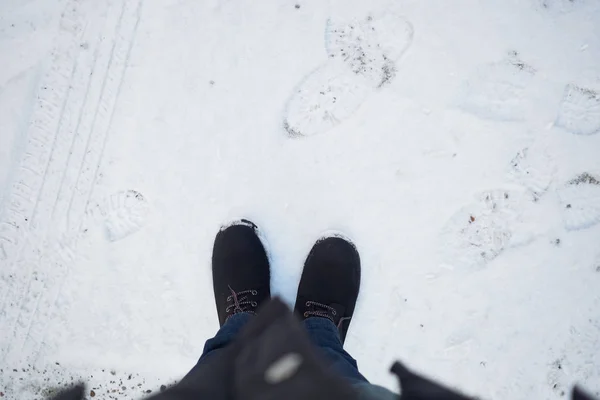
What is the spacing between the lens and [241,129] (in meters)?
1.30

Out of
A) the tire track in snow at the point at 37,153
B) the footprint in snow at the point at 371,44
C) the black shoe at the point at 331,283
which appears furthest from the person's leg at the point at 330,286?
the tire track in snow at the point at 37,153

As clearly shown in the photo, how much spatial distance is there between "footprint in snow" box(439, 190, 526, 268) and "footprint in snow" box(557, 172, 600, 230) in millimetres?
137

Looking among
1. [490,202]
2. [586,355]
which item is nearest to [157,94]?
[490,202]

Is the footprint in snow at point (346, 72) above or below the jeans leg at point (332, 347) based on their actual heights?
above

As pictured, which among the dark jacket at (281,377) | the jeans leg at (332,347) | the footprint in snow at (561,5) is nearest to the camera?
the dark jacket at (281,377)

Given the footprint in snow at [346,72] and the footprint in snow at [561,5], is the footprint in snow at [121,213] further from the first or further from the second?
the footprint in snow at [561,5]

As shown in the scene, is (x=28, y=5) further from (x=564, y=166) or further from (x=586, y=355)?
(x=586, y=355)

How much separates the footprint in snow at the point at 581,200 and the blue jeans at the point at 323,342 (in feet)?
2.59

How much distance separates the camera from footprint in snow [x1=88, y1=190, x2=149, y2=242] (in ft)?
4.33

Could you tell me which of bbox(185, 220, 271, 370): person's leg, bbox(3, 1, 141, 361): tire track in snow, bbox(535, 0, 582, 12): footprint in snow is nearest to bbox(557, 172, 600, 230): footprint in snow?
bbox(535, 0, 582, 12): footprint in snow

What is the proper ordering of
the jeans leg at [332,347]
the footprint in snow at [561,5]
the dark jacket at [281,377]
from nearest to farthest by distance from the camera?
the dark jacket at [281,377] → the jeans leg at [332,347] → the footprint in snow at [561,5]

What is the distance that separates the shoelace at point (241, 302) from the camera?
1312 millimetres

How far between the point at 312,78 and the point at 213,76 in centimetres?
31

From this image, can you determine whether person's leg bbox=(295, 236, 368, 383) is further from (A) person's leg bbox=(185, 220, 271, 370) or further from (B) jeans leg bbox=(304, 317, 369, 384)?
(A) person's leg bbox=(185, 220, 271, 370)
